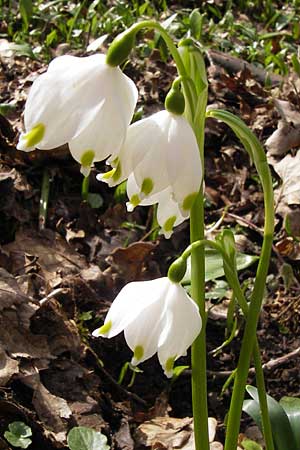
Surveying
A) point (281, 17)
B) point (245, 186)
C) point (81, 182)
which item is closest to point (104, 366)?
point (81, 182)

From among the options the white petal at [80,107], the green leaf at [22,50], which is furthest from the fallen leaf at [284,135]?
the white petal at [80,107]

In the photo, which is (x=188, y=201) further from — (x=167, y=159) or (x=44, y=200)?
(x=44, y=200)

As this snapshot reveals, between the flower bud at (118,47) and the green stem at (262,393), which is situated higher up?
the flower bud at (118,47)

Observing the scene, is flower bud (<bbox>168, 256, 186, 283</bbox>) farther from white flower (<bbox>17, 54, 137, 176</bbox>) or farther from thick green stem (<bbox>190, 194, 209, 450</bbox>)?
white flower (<bbox>17, 54, 137, 176</bbox>)

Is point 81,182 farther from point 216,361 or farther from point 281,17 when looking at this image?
point 281,17

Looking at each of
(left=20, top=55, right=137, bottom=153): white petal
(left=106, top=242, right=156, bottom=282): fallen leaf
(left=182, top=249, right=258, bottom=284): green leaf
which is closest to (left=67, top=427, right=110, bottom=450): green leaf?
(left=182, top=249, right=258, bottom=284): green leaf

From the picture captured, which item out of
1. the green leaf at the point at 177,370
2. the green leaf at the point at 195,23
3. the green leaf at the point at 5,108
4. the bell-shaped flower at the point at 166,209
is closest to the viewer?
the bell-shaped flower at the point at 166,209

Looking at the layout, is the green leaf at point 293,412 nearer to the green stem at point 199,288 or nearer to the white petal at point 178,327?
the green stem at point 199,288
